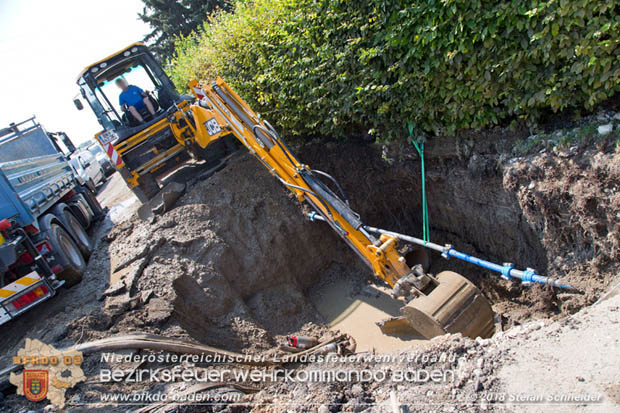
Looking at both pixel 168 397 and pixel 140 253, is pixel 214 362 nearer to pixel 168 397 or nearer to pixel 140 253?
pixel 168 397

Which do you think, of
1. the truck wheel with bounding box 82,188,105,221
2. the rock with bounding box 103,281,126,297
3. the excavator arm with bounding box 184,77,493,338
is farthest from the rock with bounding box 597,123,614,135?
the truck wheel with bounding box 82,188,105,221

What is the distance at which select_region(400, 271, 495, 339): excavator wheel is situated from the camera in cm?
389

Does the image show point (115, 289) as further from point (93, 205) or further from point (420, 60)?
point (93, 205)

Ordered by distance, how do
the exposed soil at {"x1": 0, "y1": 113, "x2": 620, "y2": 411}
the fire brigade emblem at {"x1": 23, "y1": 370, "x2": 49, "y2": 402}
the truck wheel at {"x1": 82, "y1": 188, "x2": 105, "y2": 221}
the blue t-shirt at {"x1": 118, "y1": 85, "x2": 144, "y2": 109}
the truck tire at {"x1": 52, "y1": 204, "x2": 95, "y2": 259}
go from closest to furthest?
the fire brigade emblem at {"x1": 23, "y1": 370, "x2": 49, "y2": 402} → the exposed soil at {"x1": 0, "y1": 113, "x2": 620, "y2": 411} → the truck tire at {"x1": 52, "y1": 204, "x2": 95, "y2": 259} → the blue t-shirt at {"x1": 118, "y1": 85, "x2": 144, "y2": 109} → the truck wheel at {"x1": 82, "y1": 188, "x2": 105, "y2": 221}

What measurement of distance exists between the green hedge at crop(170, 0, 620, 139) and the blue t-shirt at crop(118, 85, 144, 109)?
2134mm

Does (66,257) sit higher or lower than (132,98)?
lower

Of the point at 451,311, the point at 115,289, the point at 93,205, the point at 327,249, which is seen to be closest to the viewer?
the point at 451,311

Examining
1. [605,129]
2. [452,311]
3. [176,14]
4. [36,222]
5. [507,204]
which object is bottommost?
[452,311]

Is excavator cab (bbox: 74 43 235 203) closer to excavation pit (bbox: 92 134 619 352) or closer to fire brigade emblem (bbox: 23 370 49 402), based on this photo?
excavation pit (bbox: 92 134 619 352)

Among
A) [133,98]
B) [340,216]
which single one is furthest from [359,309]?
[133,98]

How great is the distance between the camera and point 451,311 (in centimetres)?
393

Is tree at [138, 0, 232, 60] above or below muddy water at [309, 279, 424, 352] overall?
above

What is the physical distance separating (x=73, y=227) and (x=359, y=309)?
5.88 metres

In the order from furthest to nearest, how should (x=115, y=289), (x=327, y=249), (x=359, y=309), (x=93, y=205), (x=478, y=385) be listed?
(x=93, y=205) → (x=327, y=249) → (x=359, y=309) → (x=115, y=289) → (x=478, y=385)
